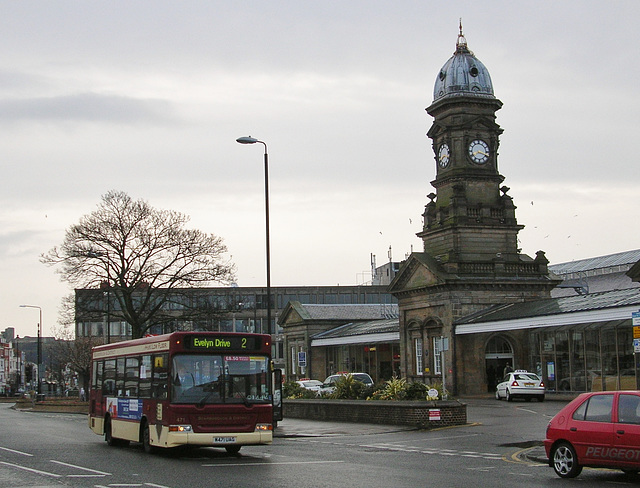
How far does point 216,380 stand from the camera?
20422mm

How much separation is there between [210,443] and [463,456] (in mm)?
5456

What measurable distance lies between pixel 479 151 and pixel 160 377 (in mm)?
45723

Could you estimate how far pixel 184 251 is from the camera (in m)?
57.3

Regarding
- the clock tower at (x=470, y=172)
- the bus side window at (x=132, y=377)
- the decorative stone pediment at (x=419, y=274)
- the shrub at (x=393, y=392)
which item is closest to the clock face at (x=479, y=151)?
the clock tower at (x=470, y=172)

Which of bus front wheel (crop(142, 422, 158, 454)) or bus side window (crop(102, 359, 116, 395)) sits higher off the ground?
bus side window (crop(102, 359, 116, 395))

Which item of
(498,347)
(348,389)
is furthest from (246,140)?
(498,347)

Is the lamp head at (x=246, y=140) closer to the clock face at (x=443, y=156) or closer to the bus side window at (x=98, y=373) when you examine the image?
the bus side window at (x=98, y=373)

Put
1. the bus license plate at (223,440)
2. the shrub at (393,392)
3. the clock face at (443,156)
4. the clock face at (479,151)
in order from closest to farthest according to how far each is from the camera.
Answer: the bus license plate at (223,440)
the shrub at (393,392)
the clock face at (479,151)
the clock face at (443,156)

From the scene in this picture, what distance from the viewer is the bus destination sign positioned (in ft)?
67.1

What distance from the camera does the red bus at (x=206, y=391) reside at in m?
20.0

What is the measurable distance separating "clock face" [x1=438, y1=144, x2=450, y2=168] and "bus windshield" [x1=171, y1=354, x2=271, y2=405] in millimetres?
44806

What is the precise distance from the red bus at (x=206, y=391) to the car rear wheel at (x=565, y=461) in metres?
6.75

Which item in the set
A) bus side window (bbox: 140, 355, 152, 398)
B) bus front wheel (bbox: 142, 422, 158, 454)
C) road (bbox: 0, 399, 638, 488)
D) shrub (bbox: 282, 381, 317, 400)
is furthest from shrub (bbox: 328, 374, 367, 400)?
bus side window (bbox: 140, 355, 152, 398)

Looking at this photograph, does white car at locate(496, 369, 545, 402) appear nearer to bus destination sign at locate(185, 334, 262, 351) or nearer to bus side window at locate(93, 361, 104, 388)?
bus side window at locate(93, 361, 104, 388)
